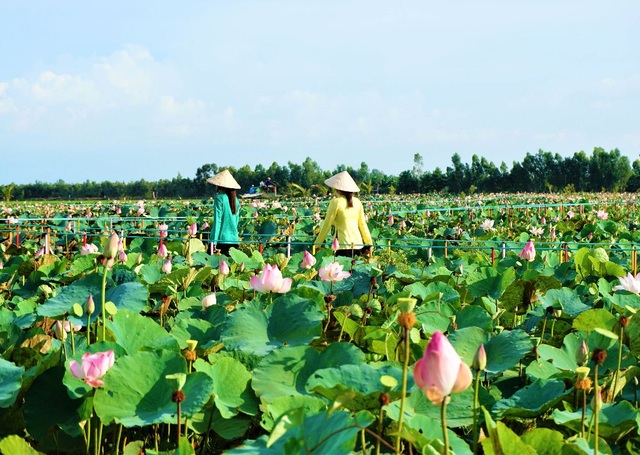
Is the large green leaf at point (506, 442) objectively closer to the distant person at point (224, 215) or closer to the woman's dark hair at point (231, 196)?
the distant person at point (224, 215)

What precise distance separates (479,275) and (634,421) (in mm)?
1392

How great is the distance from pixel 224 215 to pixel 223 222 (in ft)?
0.21

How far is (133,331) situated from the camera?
1.46 m

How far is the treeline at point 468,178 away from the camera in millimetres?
45094

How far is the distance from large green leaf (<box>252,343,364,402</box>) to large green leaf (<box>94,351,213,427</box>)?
123mm

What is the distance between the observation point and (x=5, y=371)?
1.28 m

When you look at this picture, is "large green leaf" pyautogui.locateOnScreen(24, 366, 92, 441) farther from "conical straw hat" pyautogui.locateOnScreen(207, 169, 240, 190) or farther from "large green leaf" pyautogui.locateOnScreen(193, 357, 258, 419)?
"conical straw hat" pyautogui.locateOnScreen(207, 169, 240, 190)

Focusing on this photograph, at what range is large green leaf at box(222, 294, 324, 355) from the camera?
1.53m

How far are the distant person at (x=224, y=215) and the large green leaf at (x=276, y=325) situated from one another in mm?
3851

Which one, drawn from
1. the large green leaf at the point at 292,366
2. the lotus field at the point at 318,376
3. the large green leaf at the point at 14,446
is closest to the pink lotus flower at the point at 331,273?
the lotus field at the point at 318,376

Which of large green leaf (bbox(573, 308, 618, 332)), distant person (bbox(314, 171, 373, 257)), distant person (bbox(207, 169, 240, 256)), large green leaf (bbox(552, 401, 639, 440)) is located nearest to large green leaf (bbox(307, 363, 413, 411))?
large green leaf (bbox(552, 401, 639, 440))

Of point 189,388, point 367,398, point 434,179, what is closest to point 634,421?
point 367,398

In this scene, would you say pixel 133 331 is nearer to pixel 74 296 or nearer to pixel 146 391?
pixel 146 391

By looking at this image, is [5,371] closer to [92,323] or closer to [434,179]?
[92,323]
